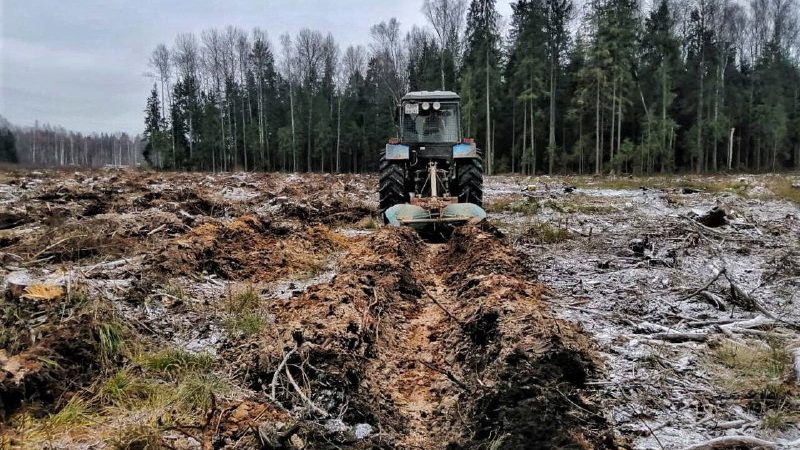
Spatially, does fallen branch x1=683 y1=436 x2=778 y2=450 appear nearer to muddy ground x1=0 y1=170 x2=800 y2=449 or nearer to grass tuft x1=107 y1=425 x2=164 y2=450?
muddy ground x1=0 y1=170 x2=800 y2=449

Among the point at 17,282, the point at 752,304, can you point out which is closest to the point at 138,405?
the point at 17,282

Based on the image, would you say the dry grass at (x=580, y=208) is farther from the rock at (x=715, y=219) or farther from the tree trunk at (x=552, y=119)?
the tree trunk at (x=552, y=119)

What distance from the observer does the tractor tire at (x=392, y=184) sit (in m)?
9.17

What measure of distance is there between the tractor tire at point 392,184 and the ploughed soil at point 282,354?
3114 millimetres

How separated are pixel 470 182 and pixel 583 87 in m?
26.0

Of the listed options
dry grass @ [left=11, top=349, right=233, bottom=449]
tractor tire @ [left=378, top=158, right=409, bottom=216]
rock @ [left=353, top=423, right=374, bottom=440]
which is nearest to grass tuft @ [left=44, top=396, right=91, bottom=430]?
dry grass @ [left=11, top=349, right=233, bottom=449]

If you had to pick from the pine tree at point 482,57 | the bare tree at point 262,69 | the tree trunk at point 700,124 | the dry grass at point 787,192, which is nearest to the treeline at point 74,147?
the bare tree at point 262,69

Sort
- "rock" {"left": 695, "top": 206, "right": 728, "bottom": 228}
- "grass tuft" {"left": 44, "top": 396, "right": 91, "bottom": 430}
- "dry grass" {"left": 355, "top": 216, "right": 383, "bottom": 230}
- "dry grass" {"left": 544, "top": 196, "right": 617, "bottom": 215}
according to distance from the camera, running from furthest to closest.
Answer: "dry grass" {"left": 544, "top": 196, "right": 617, "bottom": 215}
"dry grass" {"left": 355, "top": 216, "right": 383, "bottom": 230}
"rock" {"left": 695, "top": 206, "right": 728, "bottom": 228}
"grass tuft" {"left": 44, "top": 396, "right": 91, "bottom": 430}

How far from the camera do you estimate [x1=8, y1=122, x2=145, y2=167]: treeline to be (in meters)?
80.8

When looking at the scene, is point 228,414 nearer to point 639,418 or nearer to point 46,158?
point 639,418

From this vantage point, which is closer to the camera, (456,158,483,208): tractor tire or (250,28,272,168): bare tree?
(456,158,483,208): tractor tire

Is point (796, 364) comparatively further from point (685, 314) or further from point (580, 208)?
point (580, 208)

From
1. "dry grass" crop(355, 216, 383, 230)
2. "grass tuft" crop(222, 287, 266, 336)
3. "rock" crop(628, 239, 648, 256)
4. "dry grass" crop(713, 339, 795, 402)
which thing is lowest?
"dry grass" crop(713, 339, 795, 402)

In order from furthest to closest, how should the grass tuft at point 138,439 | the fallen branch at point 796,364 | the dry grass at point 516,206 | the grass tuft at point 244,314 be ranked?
the dry grass at point 516,206
the grass tuft at point 244,314
the fallen branch at point 796,364
the grass tuft at point 138,439
